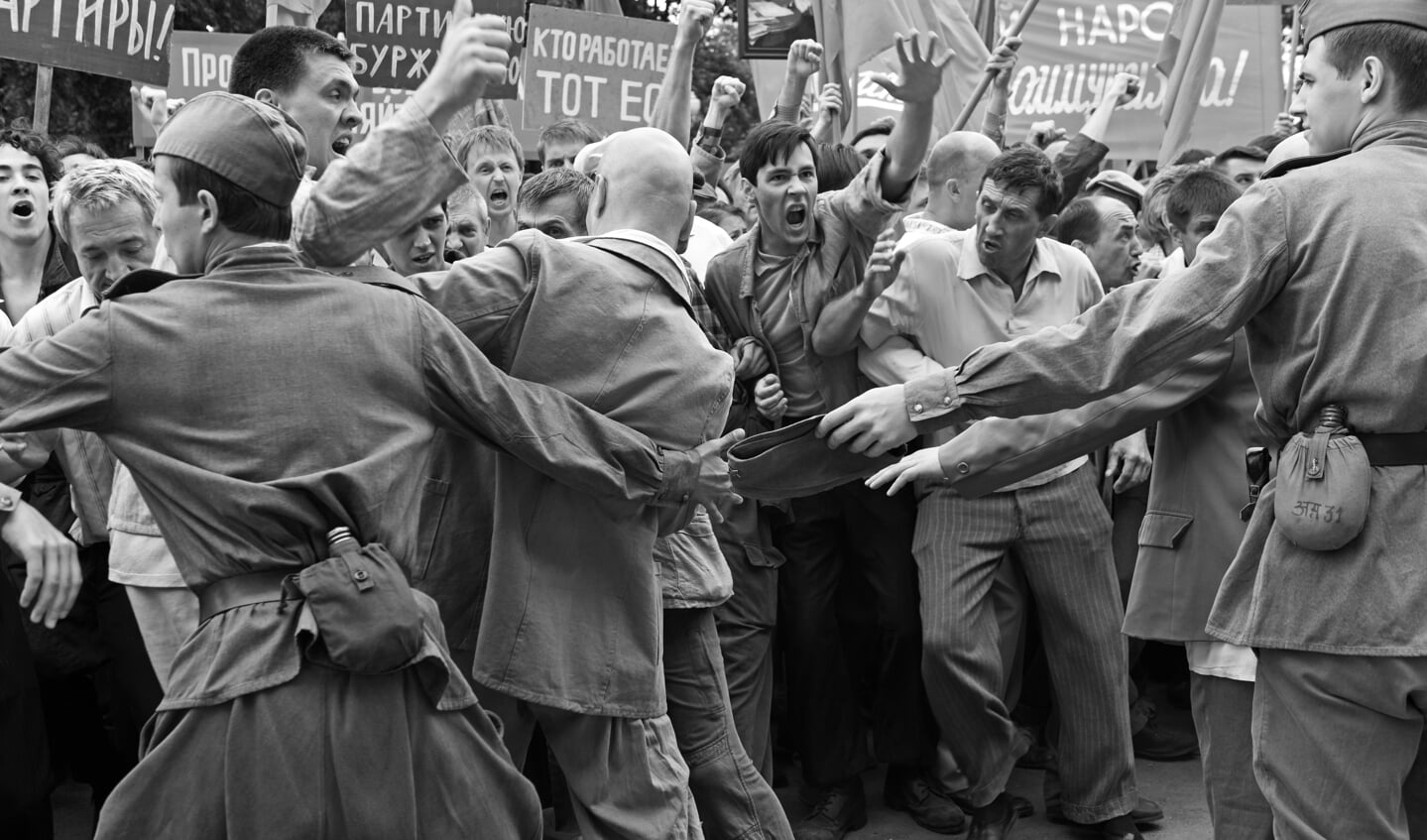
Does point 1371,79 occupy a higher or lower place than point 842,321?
higher

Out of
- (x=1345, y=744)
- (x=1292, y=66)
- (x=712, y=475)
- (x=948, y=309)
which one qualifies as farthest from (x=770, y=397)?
(x=1292, y=66)

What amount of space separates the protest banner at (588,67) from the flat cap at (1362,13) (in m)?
5.98

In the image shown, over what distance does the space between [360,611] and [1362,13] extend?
235cm

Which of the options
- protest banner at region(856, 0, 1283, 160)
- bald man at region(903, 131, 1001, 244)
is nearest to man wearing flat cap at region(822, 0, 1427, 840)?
bald man at region(903, 131, 1001, 244)

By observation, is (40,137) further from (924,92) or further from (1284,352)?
(1284,352)

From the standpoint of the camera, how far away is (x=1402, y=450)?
123 inches

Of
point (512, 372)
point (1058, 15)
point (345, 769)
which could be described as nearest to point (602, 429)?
point (512, 372)

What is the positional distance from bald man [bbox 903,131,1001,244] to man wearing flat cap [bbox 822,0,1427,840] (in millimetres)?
2751

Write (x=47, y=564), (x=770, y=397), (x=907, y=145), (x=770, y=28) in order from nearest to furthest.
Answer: (x=47, y=564), (x=907, y=145), (x=770, y=397), (x=770, y=28)

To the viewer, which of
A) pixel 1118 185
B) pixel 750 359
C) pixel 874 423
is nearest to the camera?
pixel 874 423

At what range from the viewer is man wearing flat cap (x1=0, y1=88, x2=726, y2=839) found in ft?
8.91

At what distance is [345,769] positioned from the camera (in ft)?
9.07

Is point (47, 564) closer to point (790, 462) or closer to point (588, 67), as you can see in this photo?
point (790, 462)

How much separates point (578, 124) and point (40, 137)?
2169 mm
